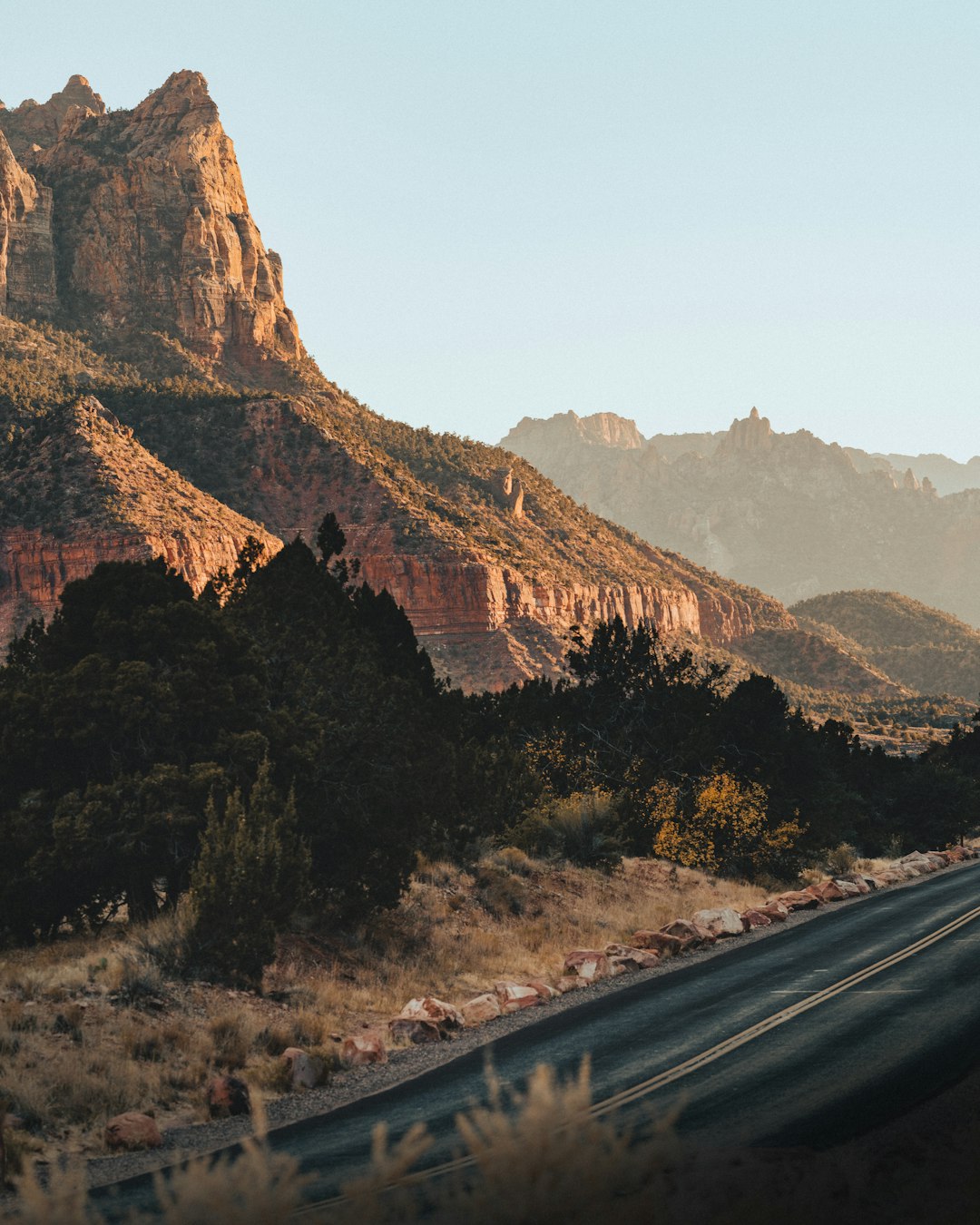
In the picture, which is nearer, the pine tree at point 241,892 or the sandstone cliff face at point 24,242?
the pine tree at point 241,892

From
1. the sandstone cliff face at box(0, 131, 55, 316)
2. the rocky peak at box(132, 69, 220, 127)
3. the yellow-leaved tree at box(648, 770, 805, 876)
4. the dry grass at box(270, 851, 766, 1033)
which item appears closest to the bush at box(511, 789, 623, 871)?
the dry grass at box(270, 851, 766, 1033)

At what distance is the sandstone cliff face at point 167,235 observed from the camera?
5463 inches

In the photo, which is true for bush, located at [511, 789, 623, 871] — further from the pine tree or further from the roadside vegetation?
the pine tree

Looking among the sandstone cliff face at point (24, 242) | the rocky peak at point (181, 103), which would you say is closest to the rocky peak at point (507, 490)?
the sandstone cliff face at point (24, 242)

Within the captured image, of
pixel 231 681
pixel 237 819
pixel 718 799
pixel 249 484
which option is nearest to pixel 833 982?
pixel 237 819

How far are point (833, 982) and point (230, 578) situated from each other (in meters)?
17.3

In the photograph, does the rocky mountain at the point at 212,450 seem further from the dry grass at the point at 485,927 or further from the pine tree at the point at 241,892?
the pine tree at the point at 241,892

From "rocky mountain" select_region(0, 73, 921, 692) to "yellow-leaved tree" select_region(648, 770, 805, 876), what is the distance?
50953mm

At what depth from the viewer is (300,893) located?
728 inches

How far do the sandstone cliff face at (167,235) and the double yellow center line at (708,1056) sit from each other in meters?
128

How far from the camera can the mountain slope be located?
170375mm

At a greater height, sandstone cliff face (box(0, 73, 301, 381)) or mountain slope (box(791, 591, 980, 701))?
sandstone cliff face (box(0, 73, 301, 381))

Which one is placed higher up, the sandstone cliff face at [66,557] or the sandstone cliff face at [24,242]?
the sandstone cliff face at [24,242]

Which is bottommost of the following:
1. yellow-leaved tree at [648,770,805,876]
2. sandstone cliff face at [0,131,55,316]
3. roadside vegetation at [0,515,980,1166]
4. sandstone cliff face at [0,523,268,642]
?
yellow-leaved tree at [648,770,805,876]
